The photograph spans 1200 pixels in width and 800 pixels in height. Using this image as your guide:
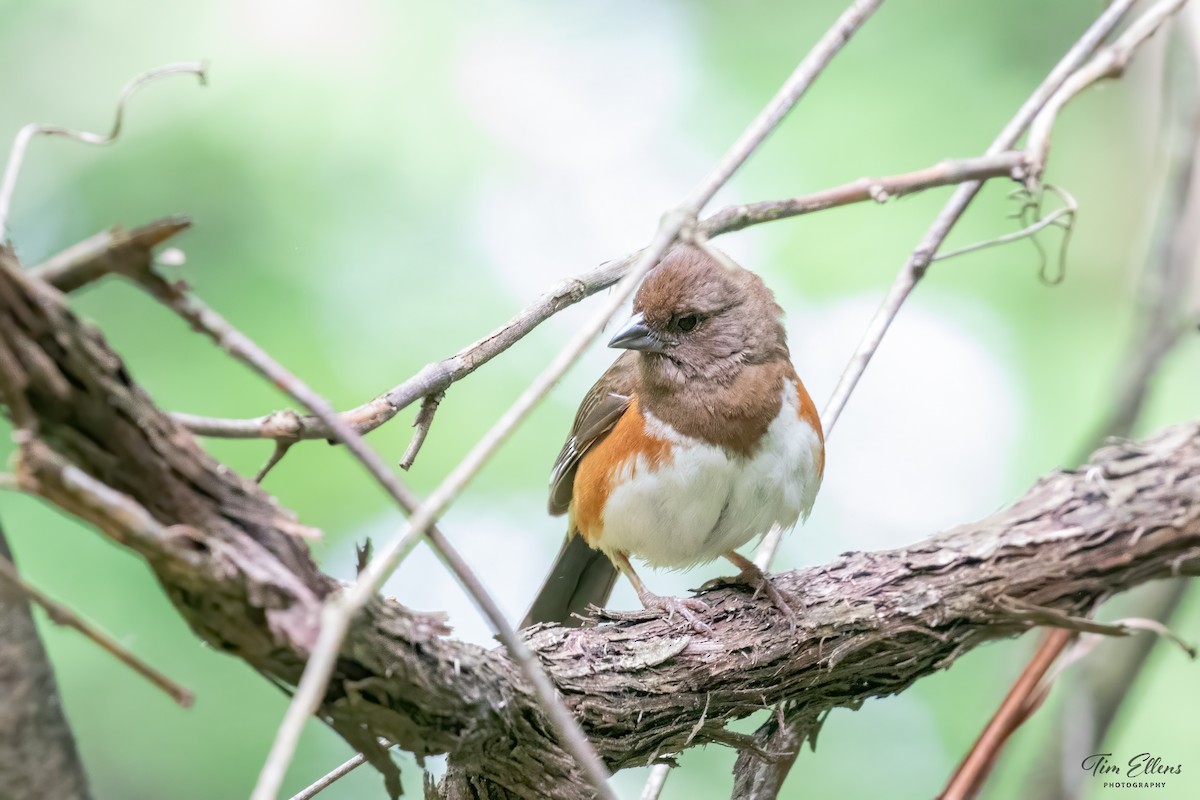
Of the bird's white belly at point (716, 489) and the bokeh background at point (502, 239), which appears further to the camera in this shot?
the bokeh background at point (502, 239)

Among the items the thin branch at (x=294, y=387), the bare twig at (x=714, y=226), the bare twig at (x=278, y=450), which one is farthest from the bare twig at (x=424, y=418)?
the thin branch at (x=294, y=387)

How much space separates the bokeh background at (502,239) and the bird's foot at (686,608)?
66.1 inches

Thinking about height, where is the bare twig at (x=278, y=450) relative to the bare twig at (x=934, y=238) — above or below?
below

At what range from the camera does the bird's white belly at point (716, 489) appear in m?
2.92

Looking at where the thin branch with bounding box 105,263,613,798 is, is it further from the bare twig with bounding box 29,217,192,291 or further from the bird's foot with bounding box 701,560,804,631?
the bird's foot with bounding box 701,560,804,631

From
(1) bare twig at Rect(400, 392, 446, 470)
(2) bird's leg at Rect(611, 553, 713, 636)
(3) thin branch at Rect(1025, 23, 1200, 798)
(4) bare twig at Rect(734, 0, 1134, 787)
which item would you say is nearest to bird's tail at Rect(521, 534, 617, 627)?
(2) bird's leg at Rect(611, 553, 713, 636)

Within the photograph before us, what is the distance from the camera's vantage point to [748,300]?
3150 mm

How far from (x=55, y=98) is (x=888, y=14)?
4119 mm

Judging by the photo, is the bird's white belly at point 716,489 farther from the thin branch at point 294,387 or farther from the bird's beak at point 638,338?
the thin branch at point 294,387

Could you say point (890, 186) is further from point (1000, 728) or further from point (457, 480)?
point (1000, 728)

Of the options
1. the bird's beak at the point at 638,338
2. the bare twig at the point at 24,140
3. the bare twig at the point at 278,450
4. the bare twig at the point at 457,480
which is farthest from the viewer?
the bird's beak at the point at 638,338

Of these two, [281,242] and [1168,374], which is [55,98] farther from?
[1168,374]
